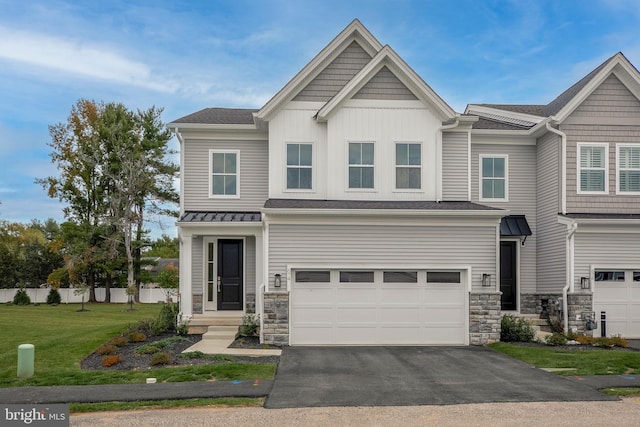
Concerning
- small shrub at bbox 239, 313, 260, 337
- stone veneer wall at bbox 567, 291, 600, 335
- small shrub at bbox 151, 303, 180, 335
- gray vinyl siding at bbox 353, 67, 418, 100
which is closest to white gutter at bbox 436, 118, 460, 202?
gray vinyl siding at bbox 353, 67, 418, 100

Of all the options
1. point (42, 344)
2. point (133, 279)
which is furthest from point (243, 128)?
point (133, 279)

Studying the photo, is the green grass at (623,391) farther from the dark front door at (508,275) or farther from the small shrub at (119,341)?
the small shrub at (119,341)

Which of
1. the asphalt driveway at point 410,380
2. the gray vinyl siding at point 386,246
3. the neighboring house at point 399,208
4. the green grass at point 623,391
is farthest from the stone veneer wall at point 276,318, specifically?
the green grass at point 623,391

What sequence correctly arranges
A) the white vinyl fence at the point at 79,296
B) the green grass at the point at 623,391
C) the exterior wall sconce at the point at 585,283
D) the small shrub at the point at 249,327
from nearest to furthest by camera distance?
the green grass at the point at 623,391 < the small shrub at the point at 249,327 < the exterior wall sconce at the point at 585,283 < the white vinyl fence at the point at 79,296

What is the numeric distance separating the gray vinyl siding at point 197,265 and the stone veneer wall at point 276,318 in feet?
11.4

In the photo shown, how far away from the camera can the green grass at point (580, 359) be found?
11879mm

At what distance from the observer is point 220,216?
18.3 metres

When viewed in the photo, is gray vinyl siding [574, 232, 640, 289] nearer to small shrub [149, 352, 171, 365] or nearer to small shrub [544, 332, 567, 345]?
small shrub [544, 332, 567, 345]

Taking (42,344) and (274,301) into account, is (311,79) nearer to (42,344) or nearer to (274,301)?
(274,301)

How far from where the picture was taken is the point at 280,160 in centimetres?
1792

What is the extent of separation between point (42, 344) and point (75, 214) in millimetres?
Answer: 27425

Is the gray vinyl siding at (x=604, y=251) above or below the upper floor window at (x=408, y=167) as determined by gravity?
below

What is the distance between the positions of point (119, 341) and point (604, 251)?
44.1 ft

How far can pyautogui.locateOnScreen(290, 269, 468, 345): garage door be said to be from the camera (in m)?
16.0
